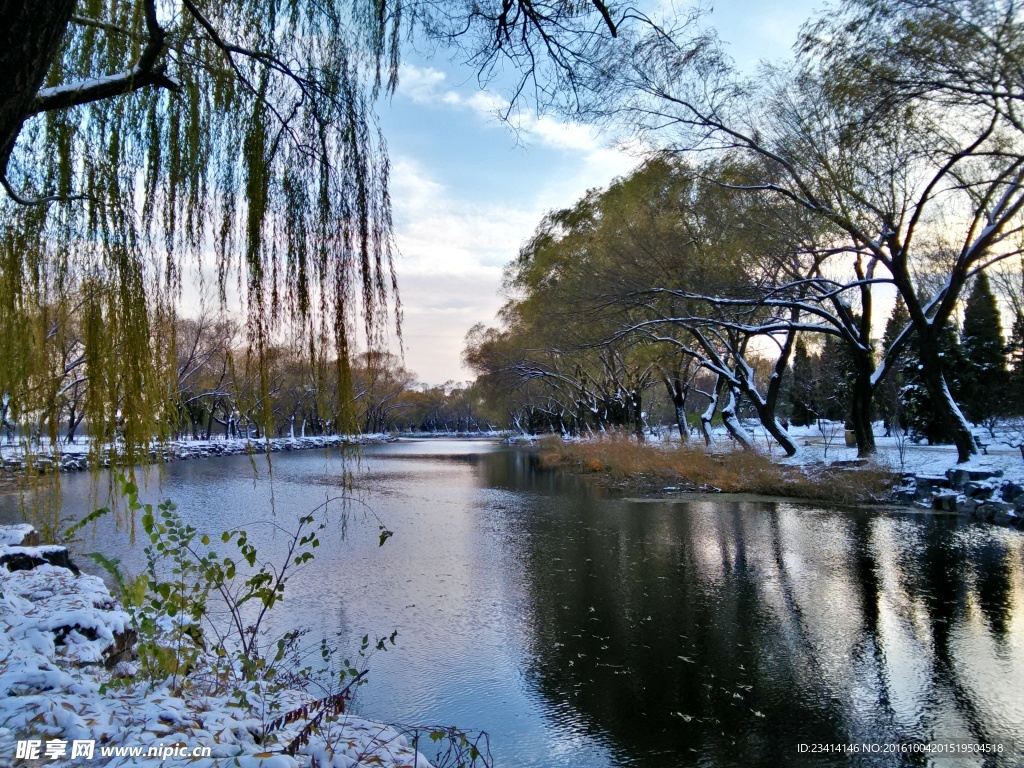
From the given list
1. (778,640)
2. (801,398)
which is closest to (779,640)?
(778,640)

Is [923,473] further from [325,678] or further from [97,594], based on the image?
[97,594]

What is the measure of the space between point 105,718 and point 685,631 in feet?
16.7

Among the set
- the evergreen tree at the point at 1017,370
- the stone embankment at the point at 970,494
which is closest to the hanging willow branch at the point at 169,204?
the stone embankment at the point at 970,494

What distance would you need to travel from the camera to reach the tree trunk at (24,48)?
154cm

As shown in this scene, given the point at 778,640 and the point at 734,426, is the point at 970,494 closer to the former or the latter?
the point at 734,426

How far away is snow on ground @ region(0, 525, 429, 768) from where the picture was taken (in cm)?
218

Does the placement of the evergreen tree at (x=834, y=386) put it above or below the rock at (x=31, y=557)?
above

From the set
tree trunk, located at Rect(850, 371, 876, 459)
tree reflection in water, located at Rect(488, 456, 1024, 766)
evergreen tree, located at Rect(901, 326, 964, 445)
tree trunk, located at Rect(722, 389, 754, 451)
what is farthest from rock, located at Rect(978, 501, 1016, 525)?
evergreen tree, located at Rect(901, 326, 964, 445)

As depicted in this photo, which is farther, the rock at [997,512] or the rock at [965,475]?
the rock at [965,475]

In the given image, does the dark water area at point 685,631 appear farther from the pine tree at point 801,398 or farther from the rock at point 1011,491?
the pine tree at point 801,398

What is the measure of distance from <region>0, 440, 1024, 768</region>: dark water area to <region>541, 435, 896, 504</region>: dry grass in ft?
7.29

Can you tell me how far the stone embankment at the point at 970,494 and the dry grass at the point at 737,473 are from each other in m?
0.70

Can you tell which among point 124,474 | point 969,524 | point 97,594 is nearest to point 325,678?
point 97,594

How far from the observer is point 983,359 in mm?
30125
